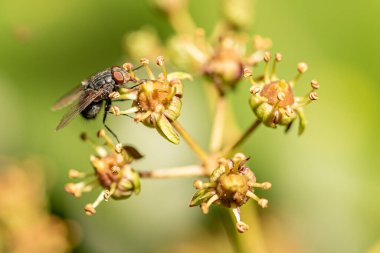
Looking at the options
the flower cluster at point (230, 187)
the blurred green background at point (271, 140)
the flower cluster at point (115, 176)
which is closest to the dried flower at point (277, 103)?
the flower cluster at point (230, 187)

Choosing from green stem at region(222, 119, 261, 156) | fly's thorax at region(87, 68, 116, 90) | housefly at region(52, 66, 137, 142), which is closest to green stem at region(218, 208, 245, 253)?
green stem at region(222, 119, 261, 156)

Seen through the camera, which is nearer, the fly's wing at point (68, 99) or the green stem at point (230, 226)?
the green stem at point (230, 226)

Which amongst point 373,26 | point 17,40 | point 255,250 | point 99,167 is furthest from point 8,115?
point 373,26

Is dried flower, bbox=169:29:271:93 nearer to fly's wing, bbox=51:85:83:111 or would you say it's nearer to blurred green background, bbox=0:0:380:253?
fly's wing, bbox=51:85:83:111

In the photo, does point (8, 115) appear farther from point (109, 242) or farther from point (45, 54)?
point (109, 242)

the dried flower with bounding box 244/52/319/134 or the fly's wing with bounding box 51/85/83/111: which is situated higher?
the fly's wing with bounding box 51/85/83/111

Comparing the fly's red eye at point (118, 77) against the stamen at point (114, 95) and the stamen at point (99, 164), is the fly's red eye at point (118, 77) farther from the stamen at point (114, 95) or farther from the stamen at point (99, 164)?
the stamen at point (99, 164)

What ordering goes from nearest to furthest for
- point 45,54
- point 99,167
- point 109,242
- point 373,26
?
1. point 99,167
2. point 109,242
3. point 373,26
4. point 45,54
